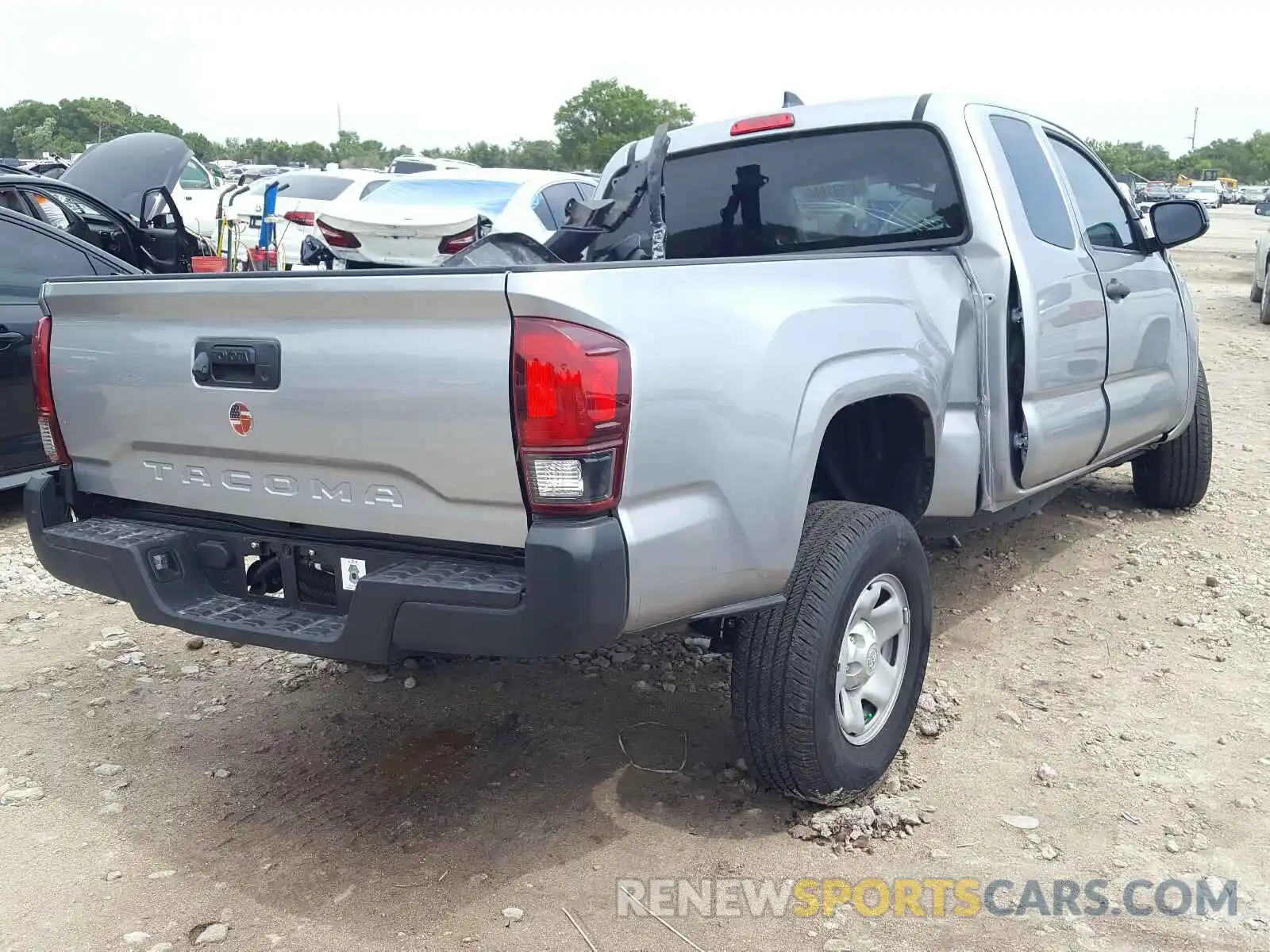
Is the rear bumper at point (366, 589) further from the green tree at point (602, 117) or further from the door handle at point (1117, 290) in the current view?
the green tree at point (602, 117)

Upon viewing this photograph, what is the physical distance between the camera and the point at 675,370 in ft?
7.98

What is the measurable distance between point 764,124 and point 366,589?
248 cm

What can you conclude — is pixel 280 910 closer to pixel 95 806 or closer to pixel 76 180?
pixel 95 806

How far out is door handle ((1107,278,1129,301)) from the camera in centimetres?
439

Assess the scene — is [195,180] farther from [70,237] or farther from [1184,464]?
[1184,464]

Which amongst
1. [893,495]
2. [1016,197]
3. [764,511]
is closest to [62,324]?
[764,511]

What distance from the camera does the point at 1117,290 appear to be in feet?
14.5

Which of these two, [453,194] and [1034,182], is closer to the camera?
[1034,182]

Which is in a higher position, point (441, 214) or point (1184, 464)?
point (441, 214)

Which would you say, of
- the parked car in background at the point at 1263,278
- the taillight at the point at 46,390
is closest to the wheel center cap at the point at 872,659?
the taillight at the point at 46,390

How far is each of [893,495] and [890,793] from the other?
2.94ft

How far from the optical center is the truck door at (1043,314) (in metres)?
3.76

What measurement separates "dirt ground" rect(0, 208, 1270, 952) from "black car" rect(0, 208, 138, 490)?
39.7 inches

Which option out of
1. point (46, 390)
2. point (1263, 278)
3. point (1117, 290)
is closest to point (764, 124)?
point (1117, 290)
